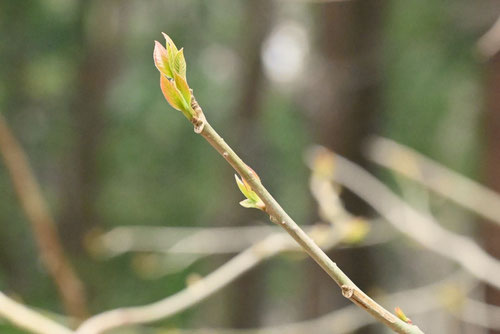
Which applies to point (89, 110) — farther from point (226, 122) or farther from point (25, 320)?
point (25, 320)

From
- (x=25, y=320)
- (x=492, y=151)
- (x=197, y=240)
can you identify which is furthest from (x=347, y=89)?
(x=25, y=320)

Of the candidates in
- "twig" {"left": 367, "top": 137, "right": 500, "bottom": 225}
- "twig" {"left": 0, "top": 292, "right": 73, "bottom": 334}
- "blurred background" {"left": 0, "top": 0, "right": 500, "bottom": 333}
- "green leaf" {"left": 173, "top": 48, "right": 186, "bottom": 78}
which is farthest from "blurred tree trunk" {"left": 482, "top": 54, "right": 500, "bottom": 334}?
"green leaf" {"left": 173, "top": 48, "right": 186, "bottom": 78}

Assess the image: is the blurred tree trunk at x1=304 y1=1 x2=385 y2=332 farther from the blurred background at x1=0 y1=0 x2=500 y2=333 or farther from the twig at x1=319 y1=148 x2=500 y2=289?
the twig at x1=319 y1=148 x2=500 y2=289

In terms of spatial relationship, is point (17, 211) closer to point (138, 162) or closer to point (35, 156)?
point (35, 156)

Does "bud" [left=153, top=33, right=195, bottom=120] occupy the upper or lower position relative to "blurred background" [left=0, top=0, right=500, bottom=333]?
lower

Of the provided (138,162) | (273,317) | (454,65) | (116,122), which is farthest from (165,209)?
(454,65)

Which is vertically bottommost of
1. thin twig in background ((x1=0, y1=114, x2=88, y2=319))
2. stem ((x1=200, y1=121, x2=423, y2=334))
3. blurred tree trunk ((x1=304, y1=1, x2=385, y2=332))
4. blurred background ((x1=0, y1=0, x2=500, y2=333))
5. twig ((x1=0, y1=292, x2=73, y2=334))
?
stem ((x1=200, y1=121, x2=423, y2=334))
